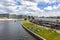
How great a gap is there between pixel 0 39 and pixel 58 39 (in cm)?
1421

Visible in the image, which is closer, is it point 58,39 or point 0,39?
point 58,39

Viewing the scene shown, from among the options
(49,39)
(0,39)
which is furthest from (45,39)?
(0,39)

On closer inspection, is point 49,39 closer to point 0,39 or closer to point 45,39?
point 45,39

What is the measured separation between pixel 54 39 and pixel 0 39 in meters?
13.6

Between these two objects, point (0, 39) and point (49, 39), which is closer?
point (49, 39)

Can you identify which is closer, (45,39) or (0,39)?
(45,39)

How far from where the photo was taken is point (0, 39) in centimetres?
3647

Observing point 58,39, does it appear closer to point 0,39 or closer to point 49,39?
point 49,39

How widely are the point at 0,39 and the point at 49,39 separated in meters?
12.7

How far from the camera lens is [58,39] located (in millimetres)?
27969

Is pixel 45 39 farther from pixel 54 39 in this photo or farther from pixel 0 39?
pixel 0 39

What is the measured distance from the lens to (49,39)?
28516 mm

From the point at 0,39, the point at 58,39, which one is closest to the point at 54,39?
the point at 58,39

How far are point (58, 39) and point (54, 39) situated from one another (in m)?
0.67
